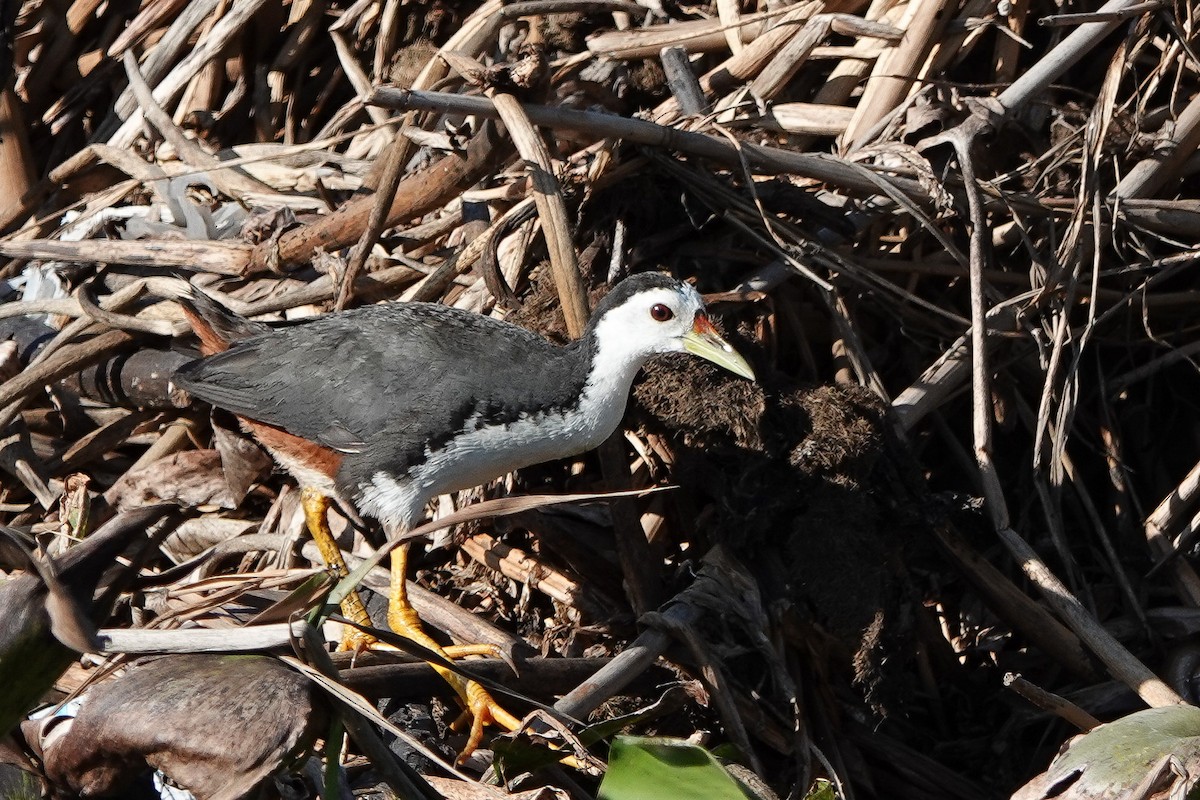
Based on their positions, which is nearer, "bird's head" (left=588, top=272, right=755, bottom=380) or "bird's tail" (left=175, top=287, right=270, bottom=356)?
"bird's head" (left=588, top=272, right=755, bottom=380)

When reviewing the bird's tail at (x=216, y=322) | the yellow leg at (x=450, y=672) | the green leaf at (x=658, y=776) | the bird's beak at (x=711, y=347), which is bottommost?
the yellow leg at (x=450, y=672)

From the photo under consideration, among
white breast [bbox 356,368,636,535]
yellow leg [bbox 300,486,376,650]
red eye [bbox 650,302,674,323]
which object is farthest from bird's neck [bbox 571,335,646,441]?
yellow leg [bbox 300,486,376,650]

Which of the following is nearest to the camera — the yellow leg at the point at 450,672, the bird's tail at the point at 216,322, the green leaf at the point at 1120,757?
the green leaf at the point at 1120,757

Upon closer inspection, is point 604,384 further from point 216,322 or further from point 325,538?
point 216,322

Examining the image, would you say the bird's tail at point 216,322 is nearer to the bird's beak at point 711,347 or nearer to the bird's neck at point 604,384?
the bird's neck at point 604,384

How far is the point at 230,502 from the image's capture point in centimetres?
451

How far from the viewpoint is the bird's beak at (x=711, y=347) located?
3742 millimetres

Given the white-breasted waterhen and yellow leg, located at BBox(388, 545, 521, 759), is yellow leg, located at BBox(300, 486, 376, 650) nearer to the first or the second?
the white-breasted waterhen

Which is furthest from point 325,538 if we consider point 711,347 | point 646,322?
point 711,347

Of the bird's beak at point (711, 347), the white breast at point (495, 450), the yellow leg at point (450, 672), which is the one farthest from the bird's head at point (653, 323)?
the yellow leg at point (450, 672)

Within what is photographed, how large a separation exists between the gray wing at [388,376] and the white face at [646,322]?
0.47 ft

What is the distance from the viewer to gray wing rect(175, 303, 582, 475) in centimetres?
373

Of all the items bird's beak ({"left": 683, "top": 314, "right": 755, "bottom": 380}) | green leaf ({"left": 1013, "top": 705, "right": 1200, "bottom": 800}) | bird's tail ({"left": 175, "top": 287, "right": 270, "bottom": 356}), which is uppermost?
bird's tail ({"left": 175, "top": 287, "right": 270, "bottom": 356})

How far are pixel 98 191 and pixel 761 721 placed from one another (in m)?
3.64
